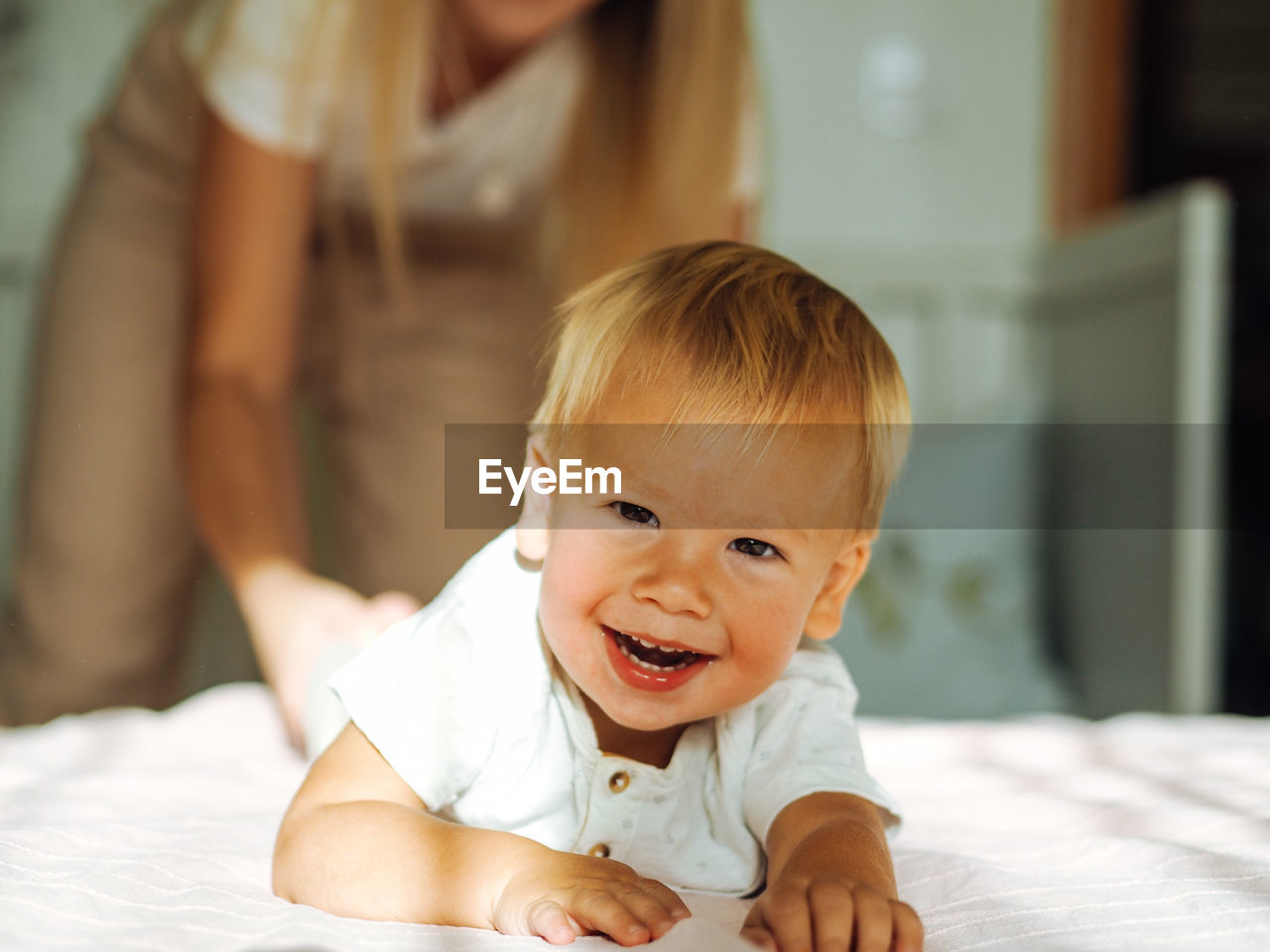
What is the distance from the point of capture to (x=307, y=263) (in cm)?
85

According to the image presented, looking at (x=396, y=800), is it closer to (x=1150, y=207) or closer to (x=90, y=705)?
(x=90, y=705)

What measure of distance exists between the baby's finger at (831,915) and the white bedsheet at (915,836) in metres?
0.04

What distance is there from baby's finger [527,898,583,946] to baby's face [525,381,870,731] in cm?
8

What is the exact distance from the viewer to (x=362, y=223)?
0.87m

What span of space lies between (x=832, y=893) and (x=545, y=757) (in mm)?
137

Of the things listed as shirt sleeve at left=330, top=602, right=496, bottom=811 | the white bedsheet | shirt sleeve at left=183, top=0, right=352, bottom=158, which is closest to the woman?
shirt sleeve at left=183, top=0, right=352, bottom=158

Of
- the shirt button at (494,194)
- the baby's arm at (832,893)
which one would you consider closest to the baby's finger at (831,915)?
the baby's arm at (832,893)

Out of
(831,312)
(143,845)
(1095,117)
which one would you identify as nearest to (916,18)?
(1095,117)

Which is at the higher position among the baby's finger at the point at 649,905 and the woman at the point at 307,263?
the woman at the point at 307,263

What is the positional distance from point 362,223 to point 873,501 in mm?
600

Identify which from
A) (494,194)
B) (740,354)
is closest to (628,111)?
(494,194)

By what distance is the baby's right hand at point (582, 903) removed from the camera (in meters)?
0.34

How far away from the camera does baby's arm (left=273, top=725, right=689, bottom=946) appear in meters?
0.35

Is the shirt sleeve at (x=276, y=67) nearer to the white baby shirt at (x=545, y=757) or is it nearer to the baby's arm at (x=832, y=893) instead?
the white baby shirt at (x=545, y=757)
